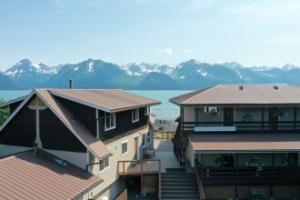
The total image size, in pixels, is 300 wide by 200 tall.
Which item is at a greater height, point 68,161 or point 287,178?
point 68,161

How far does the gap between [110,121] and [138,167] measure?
3987 mm

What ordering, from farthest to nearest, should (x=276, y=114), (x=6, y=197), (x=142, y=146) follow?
(x=142, y=146) → (x=276, y=114) → (x=6, y=197)

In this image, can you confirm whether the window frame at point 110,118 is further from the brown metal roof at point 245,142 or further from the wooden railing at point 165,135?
the wooden railing at point 165,135

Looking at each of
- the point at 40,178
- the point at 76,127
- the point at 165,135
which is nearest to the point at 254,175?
the point at 76,127

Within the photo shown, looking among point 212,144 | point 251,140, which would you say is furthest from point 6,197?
point 251,140

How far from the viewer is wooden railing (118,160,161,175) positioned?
25703 mm

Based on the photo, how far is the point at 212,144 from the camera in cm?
2491

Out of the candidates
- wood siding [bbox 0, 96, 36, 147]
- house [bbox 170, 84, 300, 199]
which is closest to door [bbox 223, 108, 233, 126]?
house [bbox 170, 84, 300, 199]

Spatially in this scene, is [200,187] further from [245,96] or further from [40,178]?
[40,178]

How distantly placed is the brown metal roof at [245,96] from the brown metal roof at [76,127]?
791 cm

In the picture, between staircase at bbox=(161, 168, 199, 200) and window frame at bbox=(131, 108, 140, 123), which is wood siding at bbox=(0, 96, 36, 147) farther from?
window frame at bbox=(131, 108, 140, 123)

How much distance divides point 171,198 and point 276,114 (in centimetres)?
1035

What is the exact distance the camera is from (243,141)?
25.5 metres

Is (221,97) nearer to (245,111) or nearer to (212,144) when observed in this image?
(245,111)
